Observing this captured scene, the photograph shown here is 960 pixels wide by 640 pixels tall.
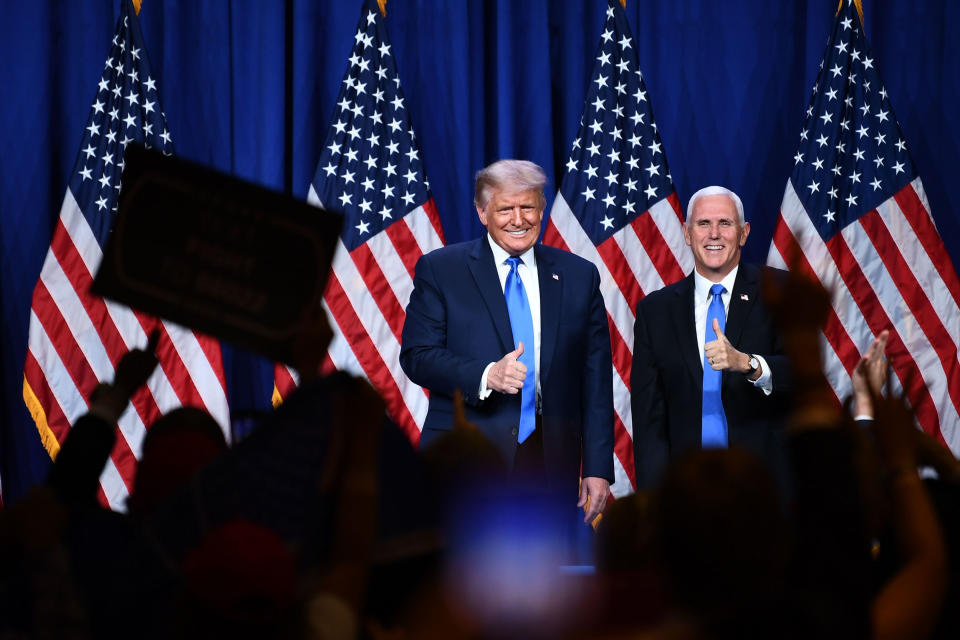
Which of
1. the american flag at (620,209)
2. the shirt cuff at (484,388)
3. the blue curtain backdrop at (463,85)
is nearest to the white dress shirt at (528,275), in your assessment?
the shirt cuff at (484,388)

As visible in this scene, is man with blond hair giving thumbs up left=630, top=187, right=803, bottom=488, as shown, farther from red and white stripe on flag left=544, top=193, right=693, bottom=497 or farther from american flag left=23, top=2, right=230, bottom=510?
american flag left=23, top=2, right=230, bottom=510

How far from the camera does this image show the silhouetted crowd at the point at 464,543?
117cm

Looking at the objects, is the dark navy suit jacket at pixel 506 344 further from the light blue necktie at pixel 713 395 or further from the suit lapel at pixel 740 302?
the suit lapel at pixel 740 302

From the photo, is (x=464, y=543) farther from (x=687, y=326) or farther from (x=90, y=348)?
(x=90, y=348)

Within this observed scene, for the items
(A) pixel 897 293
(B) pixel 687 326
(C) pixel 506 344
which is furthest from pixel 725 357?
(A) pixel 897 293

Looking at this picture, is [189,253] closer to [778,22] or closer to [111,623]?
[111,623]

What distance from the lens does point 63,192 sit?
18.7 feet

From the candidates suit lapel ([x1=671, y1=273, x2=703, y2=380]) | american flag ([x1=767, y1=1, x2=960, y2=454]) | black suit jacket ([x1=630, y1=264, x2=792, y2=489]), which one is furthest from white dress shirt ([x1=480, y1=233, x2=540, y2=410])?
american flag ([x1=767, y1=1, x2=960, y2=454])

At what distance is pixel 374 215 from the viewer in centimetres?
526

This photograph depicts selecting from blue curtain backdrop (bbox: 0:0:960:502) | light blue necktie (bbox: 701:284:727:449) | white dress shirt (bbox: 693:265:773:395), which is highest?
blue curtain backdrop (bbox: 0:0:960:502)

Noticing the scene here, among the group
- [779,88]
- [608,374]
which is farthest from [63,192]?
[779,88]

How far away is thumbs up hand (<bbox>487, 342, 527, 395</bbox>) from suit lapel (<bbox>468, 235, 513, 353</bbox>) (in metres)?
0.27

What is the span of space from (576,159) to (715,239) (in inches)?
56.6

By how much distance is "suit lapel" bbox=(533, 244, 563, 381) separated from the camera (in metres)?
3.80
